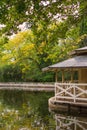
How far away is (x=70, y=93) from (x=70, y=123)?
372 centimetres

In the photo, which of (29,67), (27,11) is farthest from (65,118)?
(29,67)

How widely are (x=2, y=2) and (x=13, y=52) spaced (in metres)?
42.7

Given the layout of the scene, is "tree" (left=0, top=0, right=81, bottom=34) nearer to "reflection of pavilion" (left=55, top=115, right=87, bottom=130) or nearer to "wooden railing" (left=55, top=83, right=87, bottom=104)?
"reflection of pavilion" (left=55, top=115, right=87, bottom=130)

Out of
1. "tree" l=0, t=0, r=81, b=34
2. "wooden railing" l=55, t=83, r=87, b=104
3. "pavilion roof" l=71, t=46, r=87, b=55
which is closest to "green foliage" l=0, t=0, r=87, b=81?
"tree" l=0, t=0, r=81, b=34

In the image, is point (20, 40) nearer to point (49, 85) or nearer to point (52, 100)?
point (49, 85)

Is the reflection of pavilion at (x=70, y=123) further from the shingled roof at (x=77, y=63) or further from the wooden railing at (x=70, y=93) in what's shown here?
the shingled roof at (x=77, y=63)

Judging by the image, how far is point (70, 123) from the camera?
13.5 meters

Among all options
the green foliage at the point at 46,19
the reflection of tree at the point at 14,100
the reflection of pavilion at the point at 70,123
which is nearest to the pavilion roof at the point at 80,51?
the reflection of pavilion at the point at 70,123

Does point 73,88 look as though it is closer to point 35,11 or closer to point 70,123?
point 70,123

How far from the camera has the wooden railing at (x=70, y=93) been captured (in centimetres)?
1649

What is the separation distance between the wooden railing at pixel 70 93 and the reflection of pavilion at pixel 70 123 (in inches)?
73.6

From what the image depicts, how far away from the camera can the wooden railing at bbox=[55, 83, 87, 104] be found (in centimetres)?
1649

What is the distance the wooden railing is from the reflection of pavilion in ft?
6.13

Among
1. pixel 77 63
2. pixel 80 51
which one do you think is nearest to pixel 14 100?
pixel 80 51
